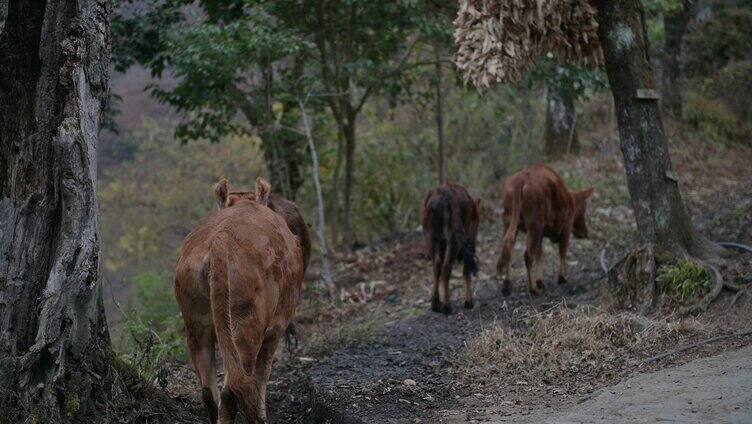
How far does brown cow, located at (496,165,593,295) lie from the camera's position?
1341 centimetres

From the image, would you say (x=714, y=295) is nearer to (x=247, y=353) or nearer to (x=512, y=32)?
(x=512, y=32)

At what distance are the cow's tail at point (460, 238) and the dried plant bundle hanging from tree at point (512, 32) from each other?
2.29 metres

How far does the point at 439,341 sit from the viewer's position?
36.5ft

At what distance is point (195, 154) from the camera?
25594 millimetres

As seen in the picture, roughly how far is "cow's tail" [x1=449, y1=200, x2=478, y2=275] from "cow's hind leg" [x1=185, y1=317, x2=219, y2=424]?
6.04m

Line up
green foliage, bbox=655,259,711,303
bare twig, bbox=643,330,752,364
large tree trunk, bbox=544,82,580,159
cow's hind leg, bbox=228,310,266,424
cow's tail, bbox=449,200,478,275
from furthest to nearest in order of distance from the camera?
1. large tree trunk, bbox=544,82,580,159
2. cow's tail, bbox=449,200,478,275
3. green foliage, bbox=655,259,711,303
4. bare twig, bbox=643,330,752,364
5. cow's hind leg, bbox=228,310,266,424

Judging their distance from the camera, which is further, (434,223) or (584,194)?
(584,194)

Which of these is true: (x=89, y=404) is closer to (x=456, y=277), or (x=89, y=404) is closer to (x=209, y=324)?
(x=209, y=324)

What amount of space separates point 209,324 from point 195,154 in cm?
1898

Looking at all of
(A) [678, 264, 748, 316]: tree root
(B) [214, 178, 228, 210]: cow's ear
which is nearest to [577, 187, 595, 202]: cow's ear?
(A) [678, 264, 748, 316]: tree root

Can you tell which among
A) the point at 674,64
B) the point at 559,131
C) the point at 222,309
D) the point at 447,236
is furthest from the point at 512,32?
the point at 674,64

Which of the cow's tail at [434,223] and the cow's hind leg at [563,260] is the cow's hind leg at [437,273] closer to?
the cow's tail at [434,223]

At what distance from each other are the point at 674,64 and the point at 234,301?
18656 mm

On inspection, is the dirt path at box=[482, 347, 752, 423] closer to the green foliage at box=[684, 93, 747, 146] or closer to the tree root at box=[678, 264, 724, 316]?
the tree root at box=[678, 264, 724, 316]
